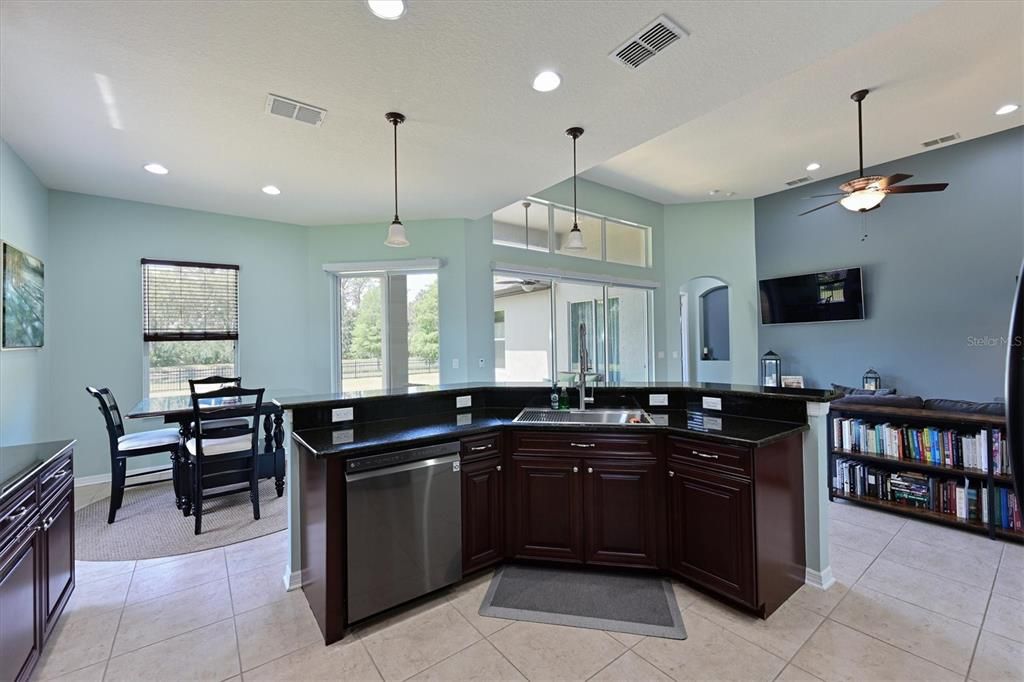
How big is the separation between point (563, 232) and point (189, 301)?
4.59 metres

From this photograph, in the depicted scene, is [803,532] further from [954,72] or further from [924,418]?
[954,72]

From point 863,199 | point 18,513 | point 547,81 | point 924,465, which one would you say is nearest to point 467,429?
point 18,513

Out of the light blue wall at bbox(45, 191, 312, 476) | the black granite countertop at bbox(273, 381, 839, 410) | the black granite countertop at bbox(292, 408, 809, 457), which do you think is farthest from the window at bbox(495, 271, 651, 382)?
the black granite countertop at bbox(292, 408, 809, 457)

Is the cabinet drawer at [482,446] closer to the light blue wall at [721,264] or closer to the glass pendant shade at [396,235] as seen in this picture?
the glass pendant shade at [396,235]

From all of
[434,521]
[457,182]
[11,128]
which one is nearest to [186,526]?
[434,521]

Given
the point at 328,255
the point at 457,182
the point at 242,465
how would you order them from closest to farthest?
the point at 242,465 < the point at 457,182 < the point at 328,255

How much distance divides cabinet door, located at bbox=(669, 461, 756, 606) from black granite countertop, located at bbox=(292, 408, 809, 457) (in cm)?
22

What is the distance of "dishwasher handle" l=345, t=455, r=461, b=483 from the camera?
6.83 ft

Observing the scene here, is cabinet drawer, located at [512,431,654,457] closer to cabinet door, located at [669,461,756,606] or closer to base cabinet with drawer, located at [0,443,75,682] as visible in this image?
cabinet door, located at [669,461,756,606]

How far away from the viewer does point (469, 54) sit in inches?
88.8

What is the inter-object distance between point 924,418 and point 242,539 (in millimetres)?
5100

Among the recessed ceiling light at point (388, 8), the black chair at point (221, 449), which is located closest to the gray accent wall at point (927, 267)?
the recessed ceiling light at point (388, 8)

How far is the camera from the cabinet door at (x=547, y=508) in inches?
101

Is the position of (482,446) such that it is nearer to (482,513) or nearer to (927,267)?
(482,513)
